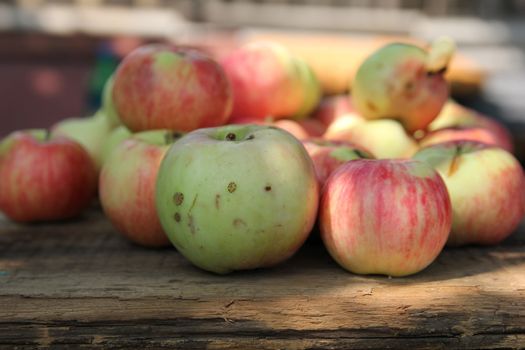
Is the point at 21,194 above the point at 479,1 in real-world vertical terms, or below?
below

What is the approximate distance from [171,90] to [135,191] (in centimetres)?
27

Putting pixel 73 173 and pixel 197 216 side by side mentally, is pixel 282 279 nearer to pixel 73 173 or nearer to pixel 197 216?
pixel 197 216

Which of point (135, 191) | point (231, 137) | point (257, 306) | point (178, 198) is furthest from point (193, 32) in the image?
point (257, 306)

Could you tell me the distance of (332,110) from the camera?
1914 mm

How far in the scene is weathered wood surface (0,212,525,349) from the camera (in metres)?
0.97

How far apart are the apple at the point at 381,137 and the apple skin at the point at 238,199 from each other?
426 mm

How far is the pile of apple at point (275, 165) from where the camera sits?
3.68 ft

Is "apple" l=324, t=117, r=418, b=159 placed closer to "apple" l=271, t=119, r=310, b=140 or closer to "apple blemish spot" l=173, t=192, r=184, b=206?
"apple" l=271, t=119, r=310, b=140

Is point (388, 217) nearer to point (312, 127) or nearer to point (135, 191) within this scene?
point (135, 191)

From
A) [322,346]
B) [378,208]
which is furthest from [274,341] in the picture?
[378,208]

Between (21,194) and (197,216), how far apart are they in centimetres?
61

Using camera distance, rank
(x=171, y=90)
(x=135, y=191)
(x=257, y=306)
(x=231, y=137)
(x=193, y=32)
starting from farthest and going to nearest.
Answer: (x=193, y=32)
(x=171, y=90)
(x=135, y=191)
(x=231, y=137)
(x=257, y=306)

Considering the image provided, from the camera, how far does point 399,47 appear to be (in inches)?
64.3

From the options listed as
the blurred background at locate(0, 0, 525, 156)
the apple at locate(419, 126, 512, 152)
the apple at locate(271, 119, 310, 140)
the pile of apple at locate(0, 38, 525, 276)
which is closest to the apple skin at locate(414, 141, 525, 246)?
the pile of apple at locate(0, 38, 525, 276)
